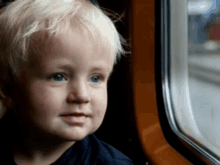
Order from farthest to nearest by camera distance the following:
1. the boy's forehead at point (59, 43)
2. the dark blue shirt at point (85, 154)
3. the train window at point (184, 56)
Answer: the train window at point (184, 56), the dark blue shirt at point (85, 154), the boy's forehead at point (59, 43)

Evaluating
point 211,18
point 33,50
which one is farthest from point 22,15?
point 211,18

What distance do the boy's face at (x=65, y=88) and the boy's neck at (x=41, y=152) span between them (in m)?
0.12

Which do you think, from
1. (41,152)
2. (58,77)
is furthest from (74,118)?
(41,152)

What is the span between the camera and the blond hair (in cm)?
63

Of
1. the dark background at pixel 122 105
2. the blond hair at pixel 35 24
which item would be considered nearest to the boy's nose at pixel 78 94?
the blond hair at pixel 35 24

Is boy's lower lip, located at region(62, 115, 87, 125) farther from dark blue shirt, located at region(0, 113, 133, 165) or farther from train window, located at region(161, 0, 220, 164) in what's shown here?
train window, located at region(161, 0, 220, 164)

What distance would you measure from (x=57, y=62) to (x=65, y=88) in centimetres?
7

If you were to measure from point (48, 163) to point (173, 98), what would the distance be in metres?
0.71

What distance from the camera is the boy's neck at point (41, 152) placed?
30.8 inches

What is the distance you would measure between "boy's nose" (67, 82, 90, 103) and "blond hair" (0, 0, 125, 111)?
0.14 metres

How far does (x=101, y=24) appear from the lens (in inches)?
A: 27.0

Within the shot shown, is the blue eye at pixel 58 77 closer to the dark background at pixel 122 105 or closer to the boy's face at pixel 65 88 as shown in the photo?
the boy's face at pixel 65 88

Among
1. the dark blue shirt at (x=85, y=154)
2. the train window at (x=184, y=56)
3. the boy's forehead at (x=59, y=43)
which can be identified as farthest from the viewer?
the train window at (x=184, y=56)

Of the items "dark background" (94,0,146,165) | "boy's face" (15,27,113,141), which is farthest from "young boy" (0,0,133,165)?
"dark background" (94,0,146,165)
